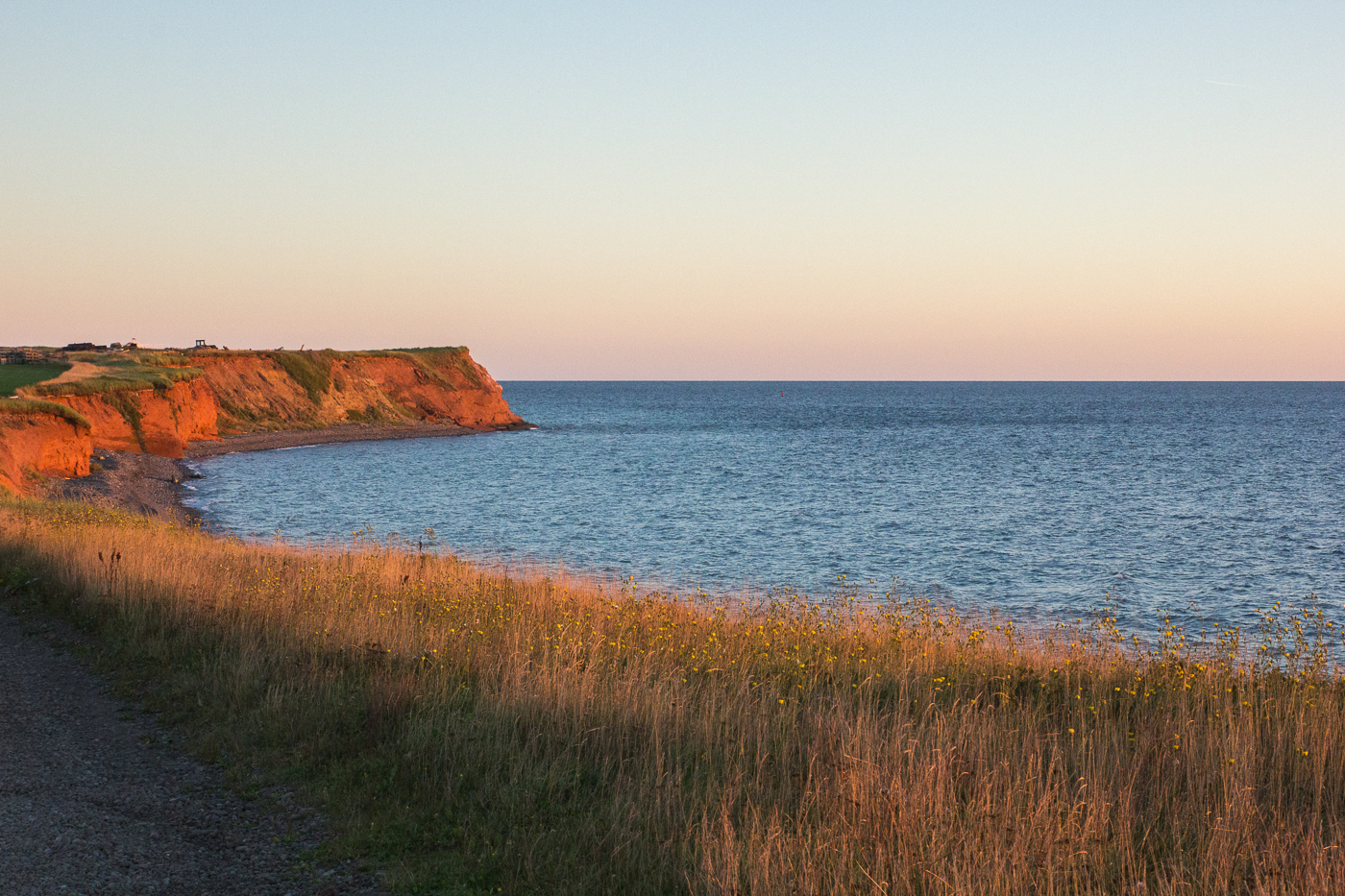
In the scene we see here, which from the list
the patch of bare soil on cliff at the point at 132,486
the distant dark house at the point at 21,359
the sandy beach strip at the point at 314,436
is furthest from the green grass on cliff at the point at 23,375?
the sandy beach strip at the point at 314,436

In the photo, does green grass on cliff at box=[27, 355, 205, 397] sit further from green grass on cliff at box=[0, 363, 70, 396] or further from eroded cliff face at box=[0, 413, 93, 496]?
eroded cliff face at box=[0, 413, 93, 496]

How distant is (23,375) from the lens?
5312 cm

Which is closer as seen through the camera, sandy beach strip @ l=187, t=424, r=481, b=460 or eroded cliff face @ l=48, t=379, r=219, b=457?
eroded cliff face @ l=48, t=379, r=219, b=457

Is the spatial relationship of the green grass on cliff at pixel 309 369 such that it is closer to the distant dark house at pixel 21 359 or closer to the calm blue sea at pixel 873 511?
the calm blue sea at pixel 873 511

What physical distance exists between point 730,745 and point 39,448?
38.5 meters

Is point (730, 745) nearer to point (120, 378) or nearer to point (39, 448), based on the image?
point (39, 448)

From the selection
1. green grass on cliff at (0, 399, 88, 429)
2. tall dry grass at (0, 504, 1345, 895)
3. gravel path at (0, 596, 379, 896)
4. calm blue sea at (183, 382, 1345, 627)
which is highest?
green grass on cliff at (0, 399, 88, 429)

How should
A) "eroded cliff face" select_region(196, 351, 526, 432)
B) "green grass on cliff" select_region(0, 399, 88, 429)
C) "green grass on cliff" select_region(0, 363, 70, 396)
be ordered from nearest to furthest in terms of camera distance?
"green grass on cliff" select_region(0, 399, 88, 429) → "green grass on cliff" select_region(0, 363, 70, 396) → "eroded cliff face" select_region(196, 351, 526, 432)

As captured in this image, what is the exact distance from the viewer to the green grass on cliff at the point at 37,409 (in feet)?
117

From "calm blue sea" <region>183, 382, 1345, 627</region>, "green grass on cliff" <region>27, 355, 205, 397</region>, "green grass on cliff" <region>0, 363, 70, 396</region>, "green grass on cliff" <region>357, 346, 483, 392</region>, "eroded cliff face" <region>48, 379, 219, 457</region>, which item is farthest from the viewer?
"green grass on cliff" <region>357, 346, 483, 392</region>

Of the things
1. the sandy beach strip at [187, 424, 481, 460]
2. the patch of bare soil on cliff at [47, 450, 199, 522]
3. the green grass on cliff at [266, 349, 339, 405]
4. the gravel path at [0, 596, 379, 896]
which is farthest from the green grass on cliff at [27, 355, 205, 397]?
the gravel path at [0, 596, 379, 896]

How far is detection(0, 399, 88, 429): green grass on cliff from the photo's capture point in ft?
117

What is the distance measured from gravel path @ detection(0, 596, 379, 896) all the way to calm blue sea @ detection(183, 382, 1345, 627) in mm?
15724

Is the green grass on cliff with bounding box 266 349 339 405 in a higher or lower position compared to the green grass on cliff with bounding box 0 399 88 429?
higher
